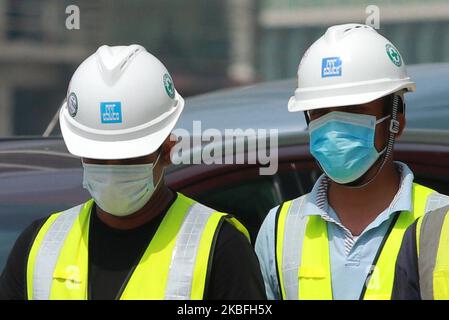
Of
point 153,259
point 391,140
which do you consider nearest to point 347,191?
point 391,140

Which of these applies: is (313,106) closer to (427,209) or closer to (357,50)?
(357,50)

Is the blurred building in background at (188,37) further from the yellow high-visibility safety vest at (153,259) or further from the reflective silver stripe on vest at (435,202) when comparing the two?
the yellow high-visibility safety vest at (153,259)

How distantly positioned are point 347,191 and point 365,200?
0.19 feet

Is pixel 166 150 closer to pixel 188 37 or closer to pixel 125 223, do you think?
pixel 125 223

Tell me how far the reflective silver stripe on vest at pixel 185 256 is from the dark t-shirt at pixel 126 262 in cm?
5

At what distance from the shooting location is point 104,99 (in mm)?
2828

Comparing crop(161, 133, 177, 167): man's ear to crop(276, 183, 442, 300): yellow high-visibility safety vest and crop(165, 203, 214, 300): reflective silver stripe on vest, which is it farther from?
crop(276, 183, 442, 300): yellow high-visibility safety vest

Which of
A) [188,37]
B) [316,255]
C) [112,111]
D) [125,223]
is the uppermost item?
[112,111]

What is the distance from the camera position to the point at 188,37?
28.8 m

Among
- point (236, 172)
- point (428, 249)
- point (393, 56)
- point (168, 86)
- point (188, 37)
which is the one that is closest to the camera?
point (428, 249)

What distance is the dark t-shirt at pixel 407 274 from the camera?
2527 mm

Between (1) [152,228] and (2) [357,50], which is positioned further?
(2) [357,50]
